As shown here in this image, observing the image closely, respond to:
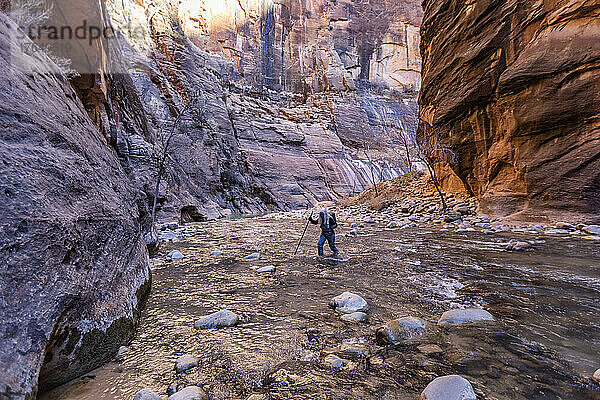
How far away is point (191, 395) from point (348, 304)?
1.93m

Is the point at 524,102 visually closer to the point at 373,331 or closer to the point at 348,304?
the point at 348,304

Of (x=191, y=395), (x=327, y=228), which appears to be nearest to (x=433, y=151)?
(x=327, y=228)

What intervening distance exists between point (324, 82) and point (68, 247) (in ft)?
181

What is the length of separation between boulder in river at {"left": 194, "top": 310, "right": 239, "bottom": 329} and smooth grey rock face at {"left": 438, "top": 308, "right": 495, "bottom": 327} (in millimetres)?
2057

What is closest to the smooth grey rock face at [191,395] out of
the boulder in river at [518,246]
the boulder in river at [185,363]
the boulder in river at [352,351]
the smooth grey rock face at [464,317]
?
the boulder in river at [185,363]

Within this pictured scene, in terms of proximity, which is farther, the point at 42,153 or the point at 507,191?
the point at 507,191

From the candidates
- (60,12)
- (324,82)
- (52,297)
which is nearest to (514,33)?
(52,297)

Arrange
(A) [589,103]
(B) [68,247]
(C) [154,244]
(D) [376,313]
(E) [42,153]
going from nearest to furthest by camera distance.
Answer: (B) [68,247] < (E) [42,153] < (D) [376,313] < (C) [154,244] < (A) [589,103]

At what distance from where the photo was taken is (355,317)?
9.38ft

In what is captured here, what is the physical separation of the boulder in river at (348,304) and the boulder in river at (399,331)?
2.09 ft

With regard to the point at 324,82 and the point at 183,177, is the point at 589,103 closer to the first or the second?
the point at 183,177

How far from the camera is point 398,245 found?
23.6ft

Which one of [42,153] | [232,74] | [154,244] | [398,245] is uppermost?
[232,74]

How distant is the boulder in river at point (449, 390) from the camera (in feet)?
5.10
